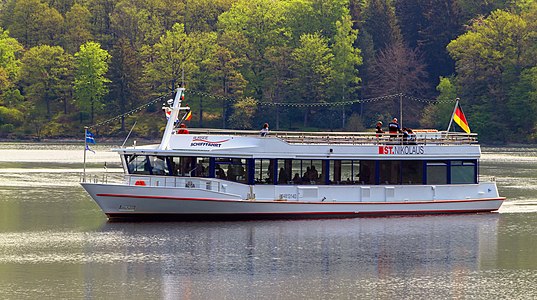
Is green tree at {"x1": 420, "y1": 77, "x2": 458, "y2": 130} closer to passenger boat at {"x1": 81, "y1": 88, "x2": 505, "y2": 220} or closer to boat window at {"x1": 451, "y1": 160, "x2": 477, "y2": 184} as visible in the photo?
boat window at {"x1": 451, "y1": 160, "x2": 477, "y2": 184}

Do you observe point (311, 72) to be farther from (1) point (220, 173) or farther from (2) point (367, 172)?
(1) point (220, 173)

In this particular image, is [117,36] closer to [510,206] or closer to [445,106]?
[445,106]

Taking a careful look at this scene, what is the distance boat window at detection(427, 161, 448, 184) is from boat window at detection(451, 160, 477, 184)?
0.50m

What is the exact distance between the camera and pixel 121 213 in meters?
54.5

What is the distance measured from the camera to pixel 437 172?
59.7 m

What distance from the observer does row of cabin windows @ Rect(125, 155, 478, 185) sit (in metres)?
55.2

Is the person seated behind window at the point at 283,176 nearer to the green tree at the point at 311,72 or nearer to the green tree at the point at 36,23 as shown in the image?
the green tree at the point at 311,72

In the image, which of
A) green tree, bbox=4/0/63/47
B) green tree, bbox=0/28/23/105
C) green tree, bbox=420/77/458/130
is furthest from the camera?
green tree, bbox=4/0/63/47

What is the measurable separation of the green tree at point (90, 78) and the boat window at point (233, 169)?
106m

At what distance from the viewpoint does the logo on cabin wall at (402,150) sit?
58456mm

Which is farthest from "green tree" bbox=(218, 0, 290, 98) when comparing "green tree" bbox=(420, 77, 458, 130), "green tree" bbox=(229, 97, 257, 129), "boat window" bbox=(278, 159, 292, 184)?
"boat window" bbox=(278, 159, 292, 184)

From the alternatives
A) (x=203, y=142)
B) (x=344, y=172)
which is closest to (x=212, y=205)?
(x=203, y=142)

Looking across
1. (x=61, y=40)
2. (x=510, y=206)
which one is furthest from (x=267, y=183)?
(x=61, y=40)

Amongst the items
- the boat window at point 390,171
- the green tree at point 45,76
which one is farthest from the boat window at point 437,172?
the green tree at point 45,76
